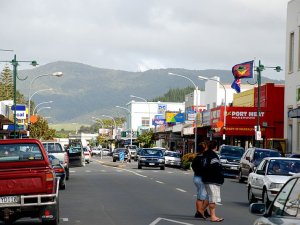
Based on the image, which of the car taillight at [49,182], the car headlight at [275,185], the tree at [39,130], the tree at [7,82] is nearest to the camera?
Result: the car taillight at [49,182]

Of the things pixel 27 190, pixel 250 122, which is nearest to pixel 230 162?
pixel 250 122

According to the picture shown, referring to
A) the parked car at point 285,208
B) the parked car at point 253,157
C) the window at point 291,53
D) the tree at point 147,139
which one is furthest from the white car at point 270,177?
the tree at point 147,139

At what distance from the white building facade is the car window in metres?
43.3

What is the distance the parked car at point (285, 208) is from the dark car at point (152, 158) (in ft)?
152

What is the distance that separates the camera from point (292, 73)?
5272cm

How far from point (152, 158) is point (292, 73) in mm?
11795

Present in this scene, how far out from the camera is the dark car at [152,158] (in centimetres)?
5456

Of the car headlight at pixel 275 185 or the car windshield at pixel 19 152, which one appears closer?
the car windshield at pixel 19 152

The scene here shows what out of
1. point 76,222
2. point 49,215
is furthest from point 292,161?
point 49,215

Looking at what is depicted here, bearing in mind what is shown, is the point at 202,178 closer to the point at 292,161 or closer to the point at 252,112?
the point at 292,161

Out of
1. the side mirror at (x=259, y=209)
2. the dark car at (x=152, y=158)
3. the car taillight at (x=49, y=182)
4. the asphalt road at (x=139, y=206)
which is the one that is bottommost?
the asphalt road at (x=139, y=206)

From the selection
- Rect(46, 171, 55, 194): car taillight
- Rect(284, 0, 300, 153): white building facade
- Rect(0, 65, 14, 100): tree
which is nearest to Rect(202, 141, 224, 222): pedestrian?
Rect(46, 171, 55, 194): car taillight

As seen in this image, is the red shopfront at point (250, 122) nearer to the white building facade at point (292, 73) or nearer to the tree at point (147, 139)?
the white building facade at point (292, 73)

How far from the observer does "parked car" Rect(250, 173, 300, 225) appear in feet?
23.8
